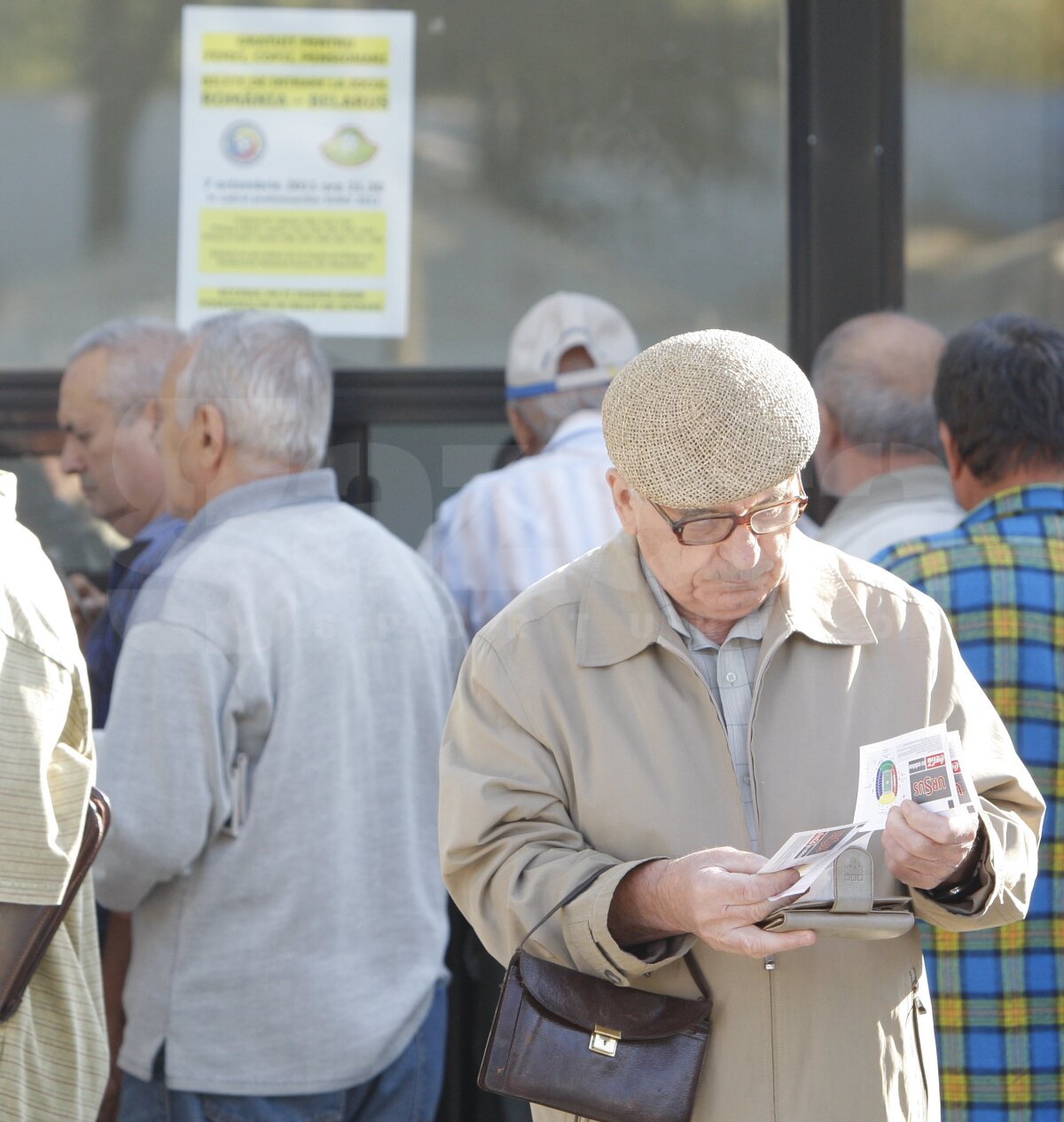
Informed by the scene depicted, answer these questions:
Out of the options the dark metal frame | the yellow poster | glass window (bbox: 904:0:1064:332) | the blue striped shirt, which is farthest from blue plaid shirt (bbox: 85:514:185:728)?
glass window (bbox: 904:0:1064:332)

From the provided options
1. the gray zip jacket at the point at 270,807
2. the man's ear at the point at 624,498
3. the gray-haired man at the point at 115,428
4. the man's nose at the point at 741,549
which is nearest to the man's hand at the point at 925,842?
the man's nose at the point at 741,549

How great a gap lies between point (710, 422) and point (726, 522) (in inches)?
6.3

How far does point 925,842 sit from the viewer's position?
202 centimetres

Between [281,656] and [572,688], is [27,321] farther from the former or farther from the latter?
[572,688]

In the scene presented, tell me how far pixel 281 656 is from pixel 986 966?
1437mm

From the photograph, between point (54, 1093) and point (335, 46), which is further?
point (335, 46)

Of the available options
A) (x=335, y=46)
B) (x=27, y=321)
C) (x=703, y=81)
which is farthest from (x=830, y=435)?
(x=27, y=321)

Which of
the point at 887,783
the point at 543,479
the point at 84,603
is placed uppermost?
the point at 543,479

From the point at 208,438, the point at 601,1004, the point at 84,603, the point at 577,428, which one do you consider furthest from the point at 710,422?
the point at 84,603

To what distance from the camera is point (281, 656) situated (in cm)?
304

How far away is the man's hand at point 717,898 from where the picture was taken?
2.00 meters

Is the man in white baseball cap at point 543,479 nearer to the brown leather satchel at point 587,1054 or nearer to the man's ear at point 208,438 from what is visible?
the man's ear at point 208,438

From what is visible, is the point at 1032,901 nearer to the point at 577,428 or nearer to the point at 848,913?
the point at 848,913

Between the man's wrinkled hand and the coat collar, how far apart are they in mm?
344
